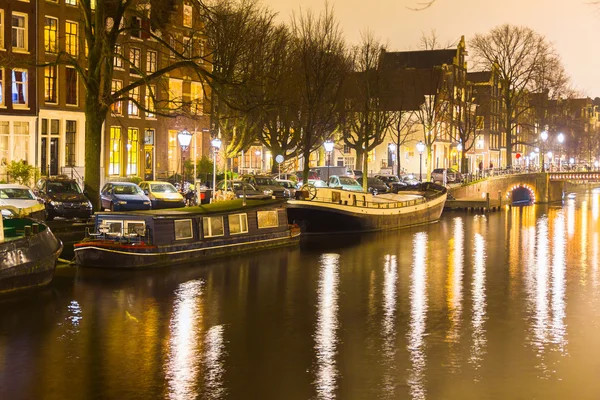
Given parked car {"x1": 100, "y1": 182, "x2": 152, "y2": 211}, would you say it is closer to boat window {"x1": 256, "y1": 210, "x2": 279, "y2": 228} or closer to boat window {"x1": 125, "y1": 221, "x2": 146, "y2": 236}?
boat window {"x1": 256, "y1": 210, "x2": 279, "y2": 228}

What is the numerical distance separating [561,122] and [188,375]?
106872mm

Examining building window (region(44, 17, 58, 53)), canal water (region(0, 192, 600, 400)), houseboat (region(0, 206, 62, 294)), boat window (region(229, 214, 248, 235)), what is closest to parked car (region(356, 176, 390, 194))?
building window (region(44, 17, 58, 53))

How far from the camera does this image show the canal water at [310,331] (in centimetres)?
1638

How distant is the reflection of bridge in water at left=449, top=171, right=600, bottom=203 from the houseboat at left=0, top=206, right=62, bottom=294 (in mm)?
Result: 52345

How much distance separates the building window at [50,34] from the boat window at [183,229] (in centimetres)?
2604

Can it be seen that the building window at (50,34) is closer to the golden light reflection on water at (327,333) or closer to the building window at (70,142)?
the building window at (70,142)

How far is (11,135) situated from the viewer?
51406 millimetres

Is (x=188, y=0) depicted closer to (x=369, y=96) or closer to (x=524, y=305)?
(x=524, y=305)

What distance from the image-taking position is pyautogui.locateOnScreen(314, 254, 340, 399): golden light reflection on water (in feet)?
54.1

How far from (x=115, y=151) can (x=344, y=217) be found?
72.2 feet

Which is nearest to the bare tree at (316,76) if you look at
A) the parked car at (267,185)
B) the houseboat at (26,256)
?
the parked car at (267,185)

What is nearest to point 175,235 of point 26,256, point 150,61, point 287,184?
point 26,256

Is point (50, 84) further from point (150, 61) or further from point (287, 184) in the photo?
point (287, 184)

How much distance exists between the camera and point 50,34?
53.7 m
